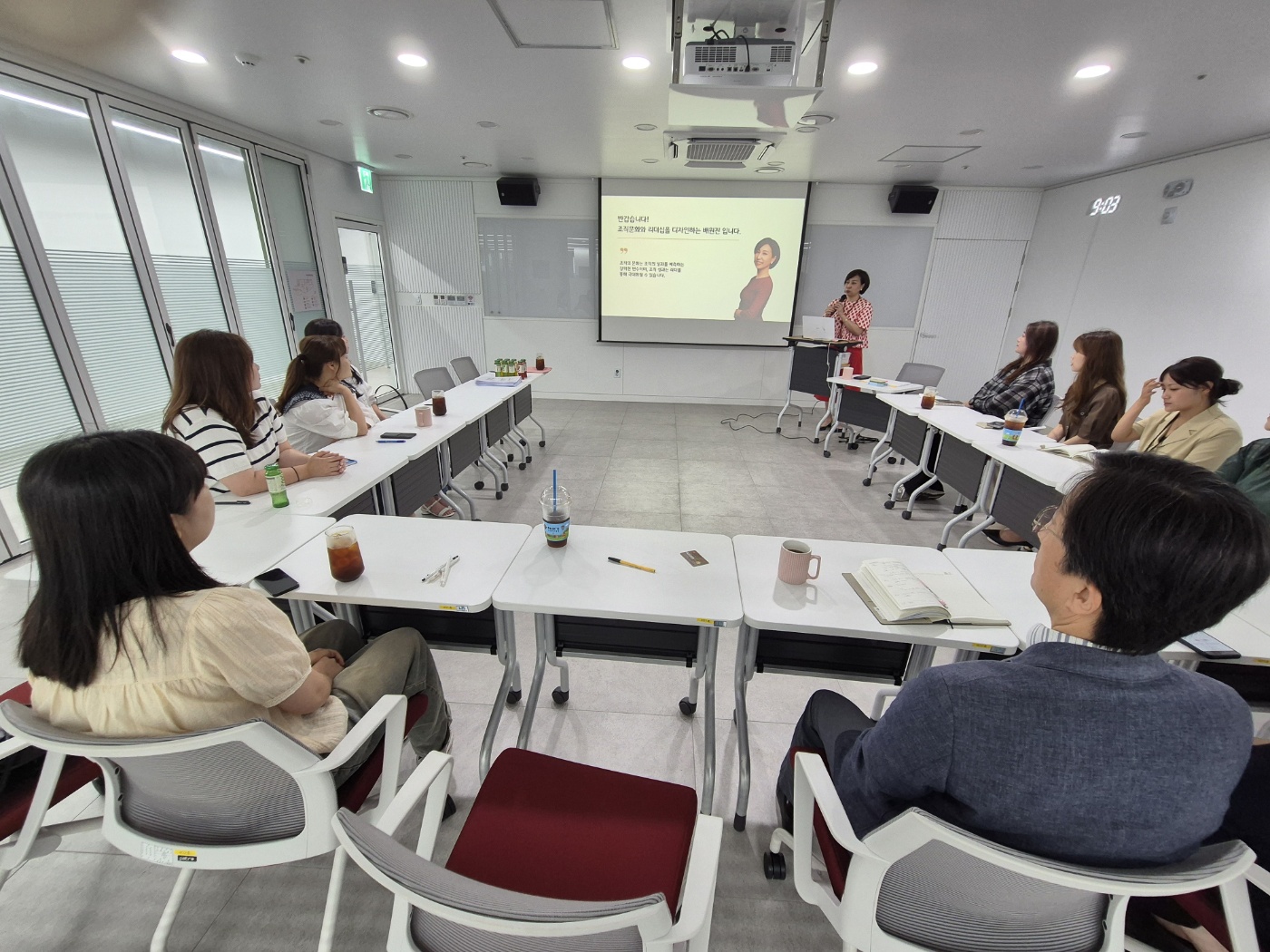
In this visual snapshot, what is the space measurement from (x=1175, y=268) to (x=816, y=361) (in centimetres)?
282

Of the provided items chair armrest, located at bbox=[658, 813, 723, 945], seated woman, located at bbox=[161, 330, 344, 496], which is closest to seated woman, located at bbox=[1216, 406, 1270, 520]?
chair armrest, located at bbox=[658, 813, 723, 945]

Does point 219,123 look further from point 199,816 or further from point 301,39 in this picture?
point 199,816

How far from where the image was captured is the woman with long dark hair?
2.99 meters

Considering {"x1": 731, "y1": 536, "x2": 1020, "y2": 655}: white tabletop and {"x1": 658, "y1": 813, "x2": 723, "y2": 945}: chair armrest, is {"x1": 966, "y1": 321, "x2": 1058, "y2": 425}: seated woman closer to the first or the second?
{"x1": 731, "y1": 536, "x2": 1020, "y2": 655}: white tabletop

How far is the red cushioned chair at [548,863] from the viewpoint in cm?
55

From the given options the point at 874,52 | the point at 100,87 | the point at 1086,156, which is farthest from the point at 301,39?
the point at 1086,156

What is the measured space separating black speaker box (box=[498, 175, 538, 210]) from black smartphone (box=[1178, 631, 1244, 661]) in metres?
6.44

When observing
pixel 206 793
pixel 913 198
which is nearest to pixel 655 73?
pixel 206 793

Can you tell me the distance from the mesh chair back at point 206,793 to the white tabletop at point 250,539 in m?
0.56

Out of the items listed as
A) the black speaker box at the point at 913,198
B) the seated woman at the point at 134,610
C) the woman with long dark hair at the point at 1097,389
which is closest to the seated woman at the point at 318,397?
the seated woman at the point at 134,610

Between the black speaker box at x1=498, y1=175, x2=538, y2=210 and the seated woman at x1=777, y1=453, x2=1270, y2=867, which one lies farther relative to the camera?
the black speaker box at x1=498, y1=175, x2=538, y2=210

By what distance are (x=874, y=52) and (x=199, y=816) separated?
3.68m

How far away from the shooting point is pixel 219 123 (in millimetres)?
3930

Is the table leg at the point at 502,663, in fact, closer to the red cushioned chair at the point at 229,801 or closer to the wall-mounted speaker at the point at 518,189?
the red cushioned chair at the point at 229,801
